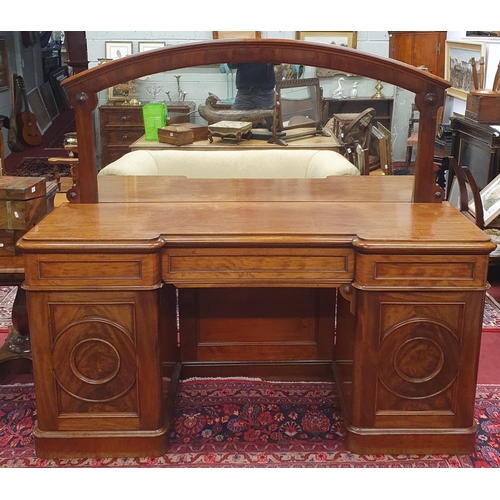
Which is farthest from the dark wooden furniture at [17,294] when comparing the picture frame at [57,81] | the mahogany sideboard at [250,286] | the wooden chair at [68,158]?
the picture frame at [57,81]

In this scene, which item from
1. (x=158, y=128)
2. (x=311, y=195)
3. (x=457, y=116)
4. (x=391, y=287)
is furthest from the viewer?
(x=457, y=116)

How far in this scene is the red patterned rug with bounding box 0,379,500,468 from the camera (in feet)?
7.58

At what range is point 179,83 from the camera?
2.68m

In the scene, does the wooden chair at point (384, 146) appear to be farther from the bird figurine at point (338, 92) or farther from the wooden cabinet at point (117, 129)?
the wooden cabinet at point (117, 129)

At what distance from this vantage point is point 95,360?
7.28 feet

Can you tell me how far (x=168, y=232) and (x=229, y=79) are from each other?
3.03ft

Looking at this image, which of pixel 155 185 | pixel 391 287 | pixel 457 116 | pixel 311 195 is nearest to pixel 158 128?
pixel 155 185

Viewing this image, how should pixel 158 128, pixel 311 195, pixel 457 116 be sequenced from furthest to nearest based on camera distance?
pixel 457 116 → pixel 158 128 → pixel 311 195

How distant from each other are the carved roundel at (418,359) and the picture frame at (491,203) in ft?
5.73

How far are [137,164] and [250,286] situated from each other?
106cm

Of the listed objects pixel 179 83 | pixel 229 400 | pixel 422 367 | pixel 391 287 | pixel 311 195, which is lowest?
pixel 229 400

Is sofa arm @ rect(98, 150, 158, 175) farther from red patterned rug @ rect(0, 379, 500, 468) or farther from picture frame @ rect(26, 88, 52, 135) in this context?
picture frame @ rect(26, 88, 52, 135)

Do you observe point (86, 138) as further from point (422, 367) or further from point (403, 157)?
point (422, 367)

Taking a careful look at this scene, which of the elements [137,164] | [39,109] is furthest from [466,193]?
[39,109]
